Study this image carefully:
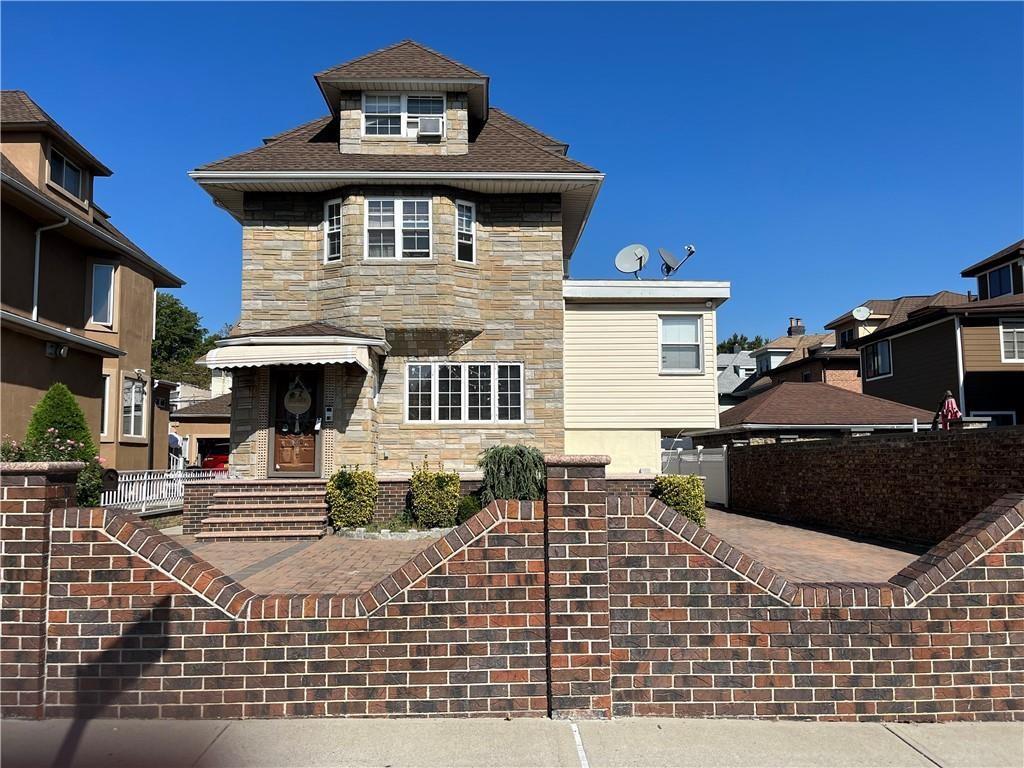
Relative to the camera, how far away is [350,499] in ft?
45.1

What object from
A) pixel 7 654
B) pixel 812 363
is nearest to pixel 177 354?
pixel 812 363

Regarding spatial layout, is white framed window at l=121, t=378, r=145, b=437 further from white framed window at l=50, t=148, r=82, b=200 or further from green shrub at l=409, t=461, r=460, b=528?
green shrub at l=409, t=461, r=460, b=528

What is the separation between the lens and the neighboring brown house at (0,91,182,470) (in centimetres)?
1533

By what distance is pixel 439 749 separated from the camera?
172 inches

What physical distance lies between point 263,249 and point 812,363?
31.9 meters

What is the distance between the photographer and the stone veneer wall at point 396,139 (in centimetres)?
1642

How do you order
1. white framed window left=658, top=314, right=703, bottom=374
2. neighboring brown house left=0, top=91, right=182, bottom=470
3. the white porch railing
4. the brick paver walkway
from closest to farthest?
the brick paver walkway → the white porch railing → neighboring brown house left=0, top=91, right=182, bottom=470 → white framed window left=658, top=314, right=703, bottom=374

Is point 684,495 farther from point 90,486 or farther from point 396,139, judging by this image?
point 90,486

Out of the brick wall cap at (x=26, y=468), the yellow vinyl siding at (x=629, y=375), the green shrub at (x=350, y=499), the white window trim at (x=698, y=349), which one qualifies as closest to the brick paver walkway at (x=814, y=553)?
the yellow vinyl siding at (x=629, y=375)

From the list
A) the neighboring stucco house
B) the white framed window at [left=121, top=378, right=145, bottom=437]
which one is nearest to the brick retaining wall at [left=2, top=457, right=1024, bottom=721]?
the neighboring stucco house

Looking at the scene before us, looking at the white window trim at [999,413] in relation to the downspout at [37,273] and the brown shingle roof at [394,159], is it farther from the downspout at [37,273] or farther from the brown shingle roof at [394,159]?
the downspout at [37,273]

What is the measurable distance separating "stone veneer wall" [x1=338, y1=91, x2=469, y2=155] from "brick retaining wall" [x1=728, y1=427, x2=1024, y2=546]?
10903mm

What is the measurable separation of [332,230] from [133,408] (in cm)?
953

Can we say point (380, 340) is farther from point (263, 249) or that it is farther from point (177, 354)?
point (177, 354)
